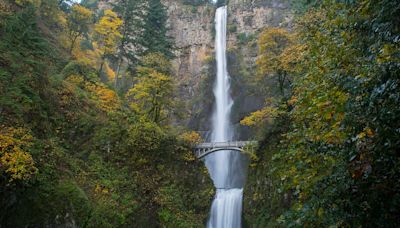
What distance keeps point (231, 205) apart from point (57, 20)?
64.1 ft

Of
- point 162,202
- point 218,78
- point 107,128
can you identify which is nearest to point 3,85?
point 107,128

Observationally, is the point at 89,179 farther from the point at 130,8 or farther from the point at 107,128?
the point at 130,8

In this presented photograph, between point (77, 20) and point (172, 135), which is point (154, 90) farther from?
point (77, 20)

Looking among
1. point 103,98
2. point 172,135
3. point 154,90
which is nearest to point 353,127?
point 172,135

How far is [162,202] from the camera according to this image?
18.0 meters

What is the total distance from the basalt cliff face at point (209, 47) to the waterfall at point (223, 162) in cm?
76

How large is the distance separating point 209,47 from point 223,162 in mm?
17152

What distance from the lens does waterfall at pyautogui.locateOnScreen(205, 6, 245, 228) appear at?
20.4 metres

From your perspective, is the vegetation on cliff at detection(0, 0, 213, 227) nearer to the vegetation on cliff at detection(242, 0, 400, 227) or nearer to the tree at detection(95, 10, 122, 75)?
the tree at detection(95, 10, 122, 75)

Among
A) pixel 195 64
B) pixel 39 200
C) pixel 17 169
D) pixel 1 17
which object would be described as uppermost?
pixel 195 64

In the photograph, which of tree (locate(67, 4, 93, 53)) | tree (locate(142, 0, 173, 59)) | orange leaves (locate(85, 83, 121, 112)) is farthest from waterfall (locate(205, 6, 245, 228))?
tree (locate(67, 4, 93, 53))

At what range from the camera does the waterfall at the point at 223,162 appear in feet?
66.9

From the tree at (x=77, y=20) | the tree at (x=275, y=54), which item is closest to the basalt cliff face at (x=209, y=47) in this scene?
the tree at (x=275, y=54)

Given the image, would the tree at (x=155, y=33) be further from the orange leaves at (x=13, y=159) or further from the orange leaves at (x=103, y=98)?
the orange leaves at (x=13, y=159)
